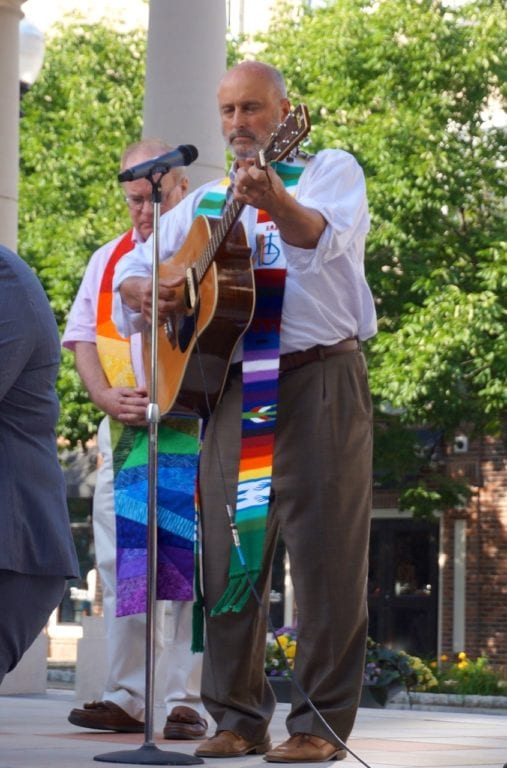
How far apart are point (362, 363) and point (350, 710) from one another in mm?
1129

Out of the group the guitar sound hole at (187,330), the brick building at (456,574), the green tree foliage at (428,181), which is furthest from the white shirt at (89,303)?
the brick building at (456,574)

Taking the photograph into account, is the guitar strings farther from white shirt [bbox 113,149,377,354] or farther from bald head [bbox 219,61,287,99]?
bald head [bbox 219,61,287,99]

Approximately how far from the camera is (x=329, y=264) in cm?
538

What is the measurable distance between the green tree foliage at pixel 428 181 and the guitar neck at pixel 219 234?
721 inches

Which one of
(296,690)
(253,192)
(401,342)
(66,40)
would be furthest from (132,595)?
(66,40)

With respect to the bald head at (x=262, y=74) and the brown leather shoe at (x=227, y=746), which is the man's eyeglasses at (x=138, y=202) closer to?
the bald head at (x=262, y=74)

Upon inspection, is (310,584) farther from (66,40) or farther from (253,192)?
(66,40)

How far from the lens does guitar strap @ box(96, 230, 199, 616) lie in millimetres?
6293

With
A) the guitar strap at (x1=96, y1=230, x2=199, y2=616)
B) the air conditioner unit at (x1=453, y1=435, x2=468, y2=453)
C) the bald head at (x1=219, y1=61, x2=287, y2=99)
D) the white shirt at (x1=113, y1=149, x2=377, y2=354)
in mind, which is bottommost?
the guitar strap at (x1=96, y1=230, x2=199, y2=616)

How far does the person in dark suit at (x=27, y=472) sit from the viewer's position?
13.5ft

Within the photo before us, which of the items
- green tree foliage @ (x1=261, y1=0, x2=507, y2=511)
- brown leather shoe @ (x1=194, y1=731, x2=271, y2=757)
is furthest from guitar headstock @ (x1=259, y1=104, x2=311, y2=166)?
green tree foliage @ (x1=261, y1=0, x2=507, y2=511)

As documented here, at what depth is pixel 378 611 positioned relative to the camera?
101 feet

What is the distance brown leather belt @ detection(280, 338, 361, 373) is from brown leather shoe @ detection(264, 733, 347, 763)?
1.18 m

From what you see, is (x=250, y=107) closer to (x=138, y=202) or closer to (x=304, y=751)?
(x=138, y=202)
